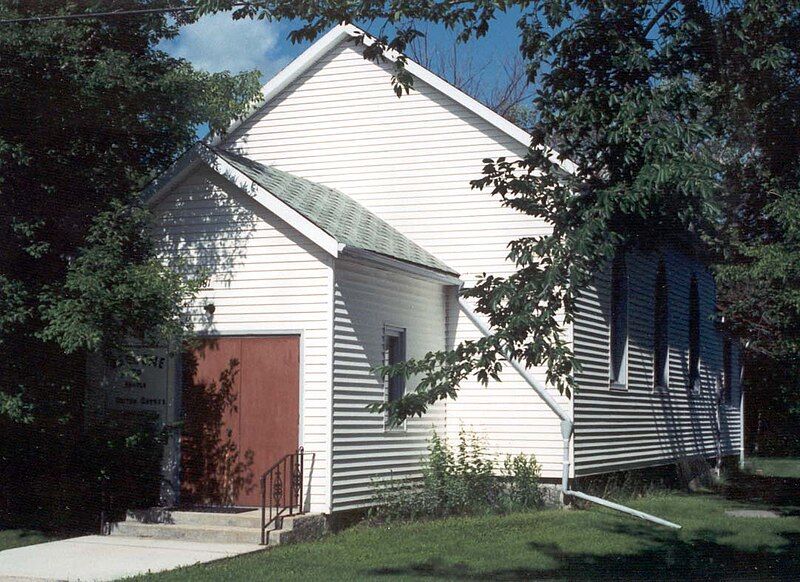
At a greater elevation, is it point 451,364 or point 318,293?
point 318,293

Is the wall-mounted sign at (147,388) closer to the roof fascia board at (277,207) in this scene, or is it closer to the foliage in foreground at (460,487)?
the roof fascia board at (277,207)

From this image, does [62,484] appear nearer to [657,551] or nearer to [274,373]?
[274,373]

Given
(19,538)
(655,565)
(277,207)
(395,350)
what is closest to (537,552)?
(655,565)

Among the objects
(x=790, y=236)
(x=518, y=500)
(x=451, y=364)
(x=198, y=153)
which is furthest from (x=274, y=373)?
(x=790, y=236)

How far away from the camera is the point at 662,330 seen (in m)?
24.3

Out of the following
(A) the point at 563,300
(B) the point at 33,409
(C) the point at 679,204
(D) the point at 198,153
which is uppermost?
(D) the point at 198,153

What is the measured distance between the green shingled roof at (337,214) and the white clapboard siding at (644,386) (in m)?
2.94

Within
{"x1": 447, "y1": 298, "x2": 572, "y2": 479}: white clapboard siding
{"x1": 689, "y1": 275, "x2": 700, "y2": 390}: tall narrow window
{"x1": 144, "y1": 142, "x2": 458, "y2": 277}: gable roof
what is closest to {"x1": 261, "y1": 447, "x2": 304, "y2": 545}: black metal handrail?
{"x1": 144, "y1": 142, "x2": 458, "y2": 277}: gable roof

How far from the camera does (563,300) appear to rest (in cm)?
1005

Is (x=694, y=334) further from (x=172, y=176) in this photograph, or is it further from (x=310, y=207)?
(x=172, y=176)

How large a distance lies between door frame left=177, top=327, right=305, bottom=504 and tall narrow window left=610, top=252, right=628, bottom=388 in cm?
776

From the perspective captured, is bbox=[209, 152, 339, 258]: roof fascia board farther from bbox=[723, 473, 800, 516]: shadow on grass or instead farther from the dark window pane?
bbox=[723, 473, 800, 516]: shadow on grass

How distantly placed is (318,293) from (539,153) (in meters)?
5.77

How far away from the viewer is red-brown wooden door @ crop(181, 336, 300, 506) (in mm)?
15656
